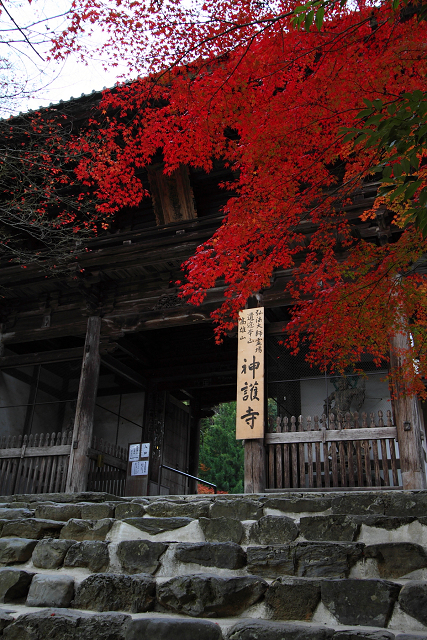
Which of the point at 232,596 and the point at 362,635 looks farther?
the point at 232,596

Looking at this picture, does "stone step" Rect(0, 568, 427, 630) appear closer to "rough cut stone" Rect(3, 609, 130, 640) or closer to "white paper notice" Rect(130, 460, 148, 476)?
"rough cut stone" Rect(3, 609, 130, 640)

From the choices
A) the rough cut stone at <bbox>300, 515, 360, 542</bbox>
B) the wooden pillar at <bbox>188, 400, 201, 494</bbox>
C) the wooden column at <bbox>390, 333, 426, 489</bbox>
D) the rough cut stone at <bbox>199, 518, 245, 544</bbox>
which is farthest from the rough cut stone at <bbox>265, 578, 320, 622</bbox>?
the wooden pillar at <bbox>188, 400, 201, 494</bbox>

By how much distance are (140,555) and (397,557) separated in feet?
7.37

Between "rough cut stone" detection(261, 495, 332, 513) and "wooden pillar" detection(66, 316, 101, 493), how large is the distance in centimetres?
570

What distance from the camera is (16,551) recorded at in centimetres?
500

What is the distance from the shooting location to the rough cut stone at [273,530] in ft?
15.3

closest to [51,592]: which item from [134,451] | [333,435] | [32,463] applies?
[333,435]

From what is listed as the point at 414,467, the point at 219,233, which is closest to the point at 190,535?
the point at 414,467

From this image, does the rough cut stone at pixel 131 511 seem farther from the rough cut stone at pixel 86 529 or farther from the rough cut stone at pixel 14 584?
the rough cut stone at pixel 14 584

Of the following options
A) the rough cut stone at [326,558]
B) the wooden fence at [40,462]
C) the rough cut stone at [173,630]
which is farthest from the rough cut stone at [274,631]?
the wooden fence at [40,462]

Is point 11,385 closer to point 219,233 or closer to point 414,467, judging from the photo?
point 219,233

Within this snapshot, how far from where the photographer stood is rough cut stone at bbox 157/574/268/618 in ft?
12.6

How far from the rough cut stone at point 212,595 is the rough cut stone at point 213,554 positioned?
1.27 ft

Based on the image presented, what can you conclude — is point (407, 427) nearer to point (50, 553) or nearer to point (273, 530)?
point (273, 530)
